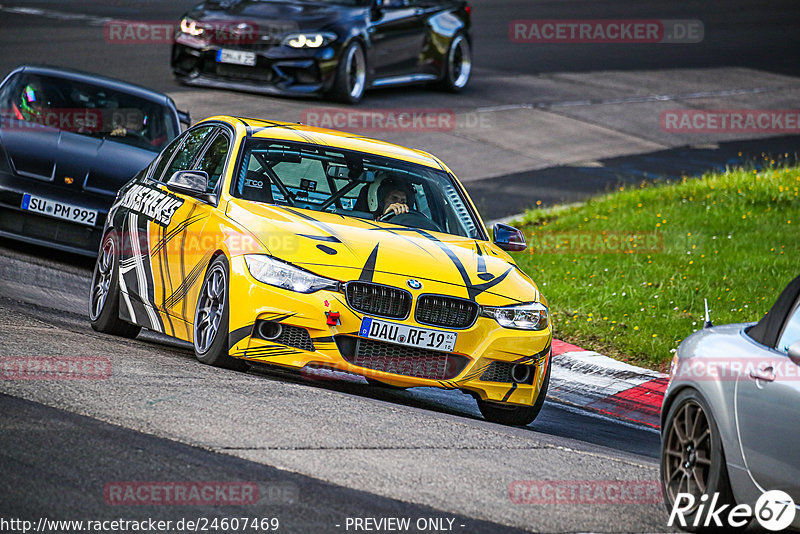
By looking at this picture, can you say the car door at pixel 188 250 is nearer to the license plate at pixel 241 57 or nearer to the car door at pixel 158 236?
the car door at pixel 158 236

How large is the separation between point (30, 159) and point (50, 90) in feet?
4.92

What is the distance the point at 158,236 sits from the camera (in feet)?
30.1

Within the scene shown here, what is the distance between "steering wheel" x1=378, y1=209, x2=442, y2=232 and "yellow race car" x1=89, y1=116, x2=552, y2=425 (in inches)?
0.7

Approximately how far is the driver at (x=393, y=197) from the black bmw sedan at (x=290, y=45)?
35.7 ft

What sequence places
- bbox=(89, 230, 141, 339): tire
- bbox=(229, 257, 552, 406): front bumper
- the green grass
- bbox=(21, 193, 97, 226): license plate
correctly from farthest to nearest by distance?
bbox=(21, 193, 97, 226): license plate → the green grass → bbox=(89, 230, 141, 339): tire → bbox=(229, 257, 552, 406): front bumper

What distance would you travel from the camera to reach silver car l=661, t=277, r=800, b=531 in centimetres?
543

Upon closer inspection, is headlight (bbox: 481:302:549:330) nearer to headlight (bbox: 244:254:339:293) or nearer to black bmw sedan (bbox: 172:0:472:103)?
headlight (bbox: 244:254:339:293)

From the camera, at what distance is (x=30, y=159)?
12312 mm

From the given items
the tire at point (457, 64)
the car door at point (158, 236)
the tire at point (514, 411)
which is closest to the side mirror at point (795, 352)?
the tire at point (514, 411)

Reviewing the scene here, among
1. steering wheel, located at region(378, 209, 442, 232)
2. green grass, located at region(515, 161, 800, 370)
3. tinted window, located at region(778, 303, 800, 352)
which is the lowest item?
green grass, located at region(515, 161, 800, 370)

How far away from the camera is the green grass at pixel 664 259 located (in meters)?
11.6

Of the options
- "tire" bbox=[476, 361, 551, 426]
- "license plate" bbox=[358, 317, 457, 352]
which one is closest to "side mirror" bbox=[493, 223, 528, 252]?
"tire" bbox=[476, 361, 551, 426]

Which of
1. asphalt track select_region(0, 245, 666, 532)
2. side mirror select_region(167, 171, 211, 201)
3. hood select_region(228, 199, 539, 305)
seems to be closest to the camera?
asphalt track select_region(0, 245, 666, 532)

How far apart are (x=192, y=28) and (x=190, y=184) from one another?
11822mm
